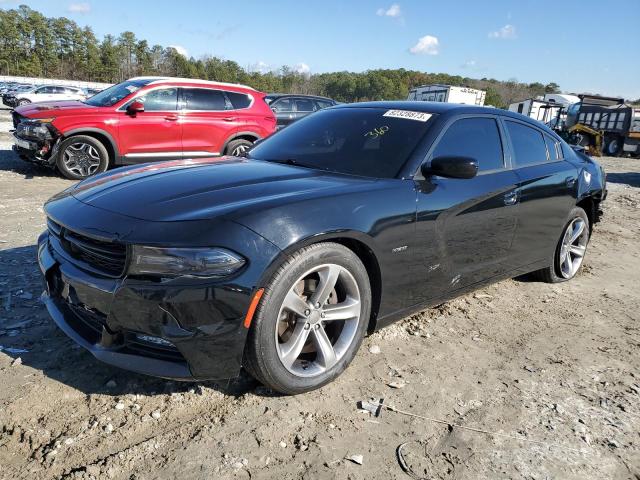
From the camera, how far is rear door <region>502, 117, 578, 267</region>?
3.86 m

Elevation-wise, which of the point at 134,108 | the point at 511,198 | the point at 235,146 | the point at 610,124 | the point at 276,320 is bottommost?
the point at 276,320

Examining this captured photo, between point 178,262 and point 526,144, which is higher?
point 526,144

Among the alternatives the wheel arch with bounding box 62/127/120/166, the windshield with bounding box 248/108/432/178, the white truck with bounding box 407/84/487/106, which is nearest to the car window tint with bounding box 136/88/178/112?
the wheel arch with bounding box 62/127/120/166

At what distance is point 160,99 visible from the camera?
28.7 feet

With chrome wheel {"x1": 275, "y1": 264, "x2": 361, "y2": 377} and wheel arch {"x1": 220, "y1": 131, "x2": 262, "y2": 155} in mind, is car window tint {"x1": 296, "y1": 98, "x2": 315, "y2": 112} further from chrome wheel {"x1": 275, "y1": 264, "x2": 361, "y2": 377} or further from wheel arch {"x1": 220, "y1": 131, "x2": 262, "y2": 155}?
chrome wheel {"x1": 275, "y1": 264, "x2": 361, "y2": 377}

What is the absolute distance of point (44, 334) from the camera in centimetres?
306

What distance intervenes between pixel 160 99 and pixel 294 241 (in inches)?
292

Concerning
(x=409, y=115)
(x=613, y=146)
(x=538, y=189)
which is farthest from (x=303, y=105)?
(x=613, y=146)

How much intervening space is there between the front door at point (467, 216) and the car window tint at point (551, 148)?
88 cm

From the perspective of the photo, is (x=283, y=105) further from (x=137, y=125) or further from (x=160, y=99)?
(x=137, y=125)

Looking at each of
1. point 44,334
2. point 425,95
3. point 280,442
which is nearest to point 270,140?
point 44,334

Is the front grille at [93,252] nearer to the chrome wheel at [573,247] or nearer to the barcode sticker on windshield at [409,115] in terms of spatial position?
the barcode sticker on windshield at [409,115]

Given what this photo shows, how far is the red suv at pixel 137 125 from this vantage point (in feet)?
26.5

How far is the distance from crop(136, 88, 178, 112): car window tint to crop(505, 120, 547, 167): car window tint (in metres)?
6.57
